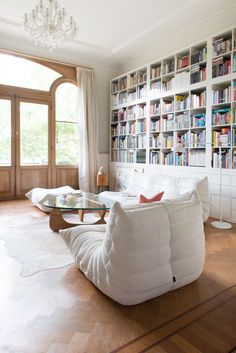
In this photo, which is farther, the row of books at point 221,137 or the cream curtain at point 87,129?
the cream curtain at point 87,129

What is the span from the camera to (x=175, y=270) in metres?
1.97

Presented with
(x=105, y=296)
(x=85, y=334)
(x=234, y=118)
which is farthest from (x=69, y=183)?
(x=85, y=334)

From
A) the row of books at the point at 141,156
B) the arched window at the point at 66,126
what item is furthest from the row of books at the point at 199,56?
the arched window at the point at 66,126

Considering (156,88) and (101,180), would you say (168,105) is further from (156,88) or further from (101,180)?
(101,180)

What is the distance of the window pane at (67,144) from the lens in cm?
625

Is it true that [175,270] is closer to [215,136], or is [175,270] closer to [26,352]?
[26,352]

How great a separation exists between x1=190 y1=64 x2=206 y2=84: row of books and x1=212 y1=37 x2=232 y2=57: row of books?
12.2 inches

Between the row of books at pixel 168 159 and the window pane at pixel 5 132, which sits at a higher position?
the window pane at pixel 5 132

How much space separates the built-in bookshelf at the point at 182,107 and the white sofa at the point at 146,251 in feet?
7.81

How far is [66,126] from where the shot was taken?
632cm

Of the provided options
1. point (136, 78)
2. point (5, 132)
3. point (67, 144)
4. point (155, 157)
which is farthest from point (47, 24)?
point (67, 144)

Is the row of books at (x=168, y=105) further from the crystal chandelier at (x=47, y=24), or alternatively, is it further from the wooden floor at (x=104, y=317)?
the wooden floor at (x=104, y=317)

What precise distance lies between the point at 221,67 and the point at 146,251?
3.53 meters

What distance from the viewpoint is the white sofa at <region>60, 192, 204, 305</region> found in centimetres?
172
